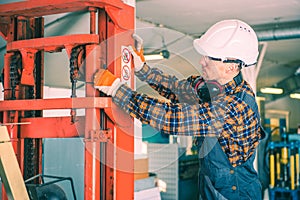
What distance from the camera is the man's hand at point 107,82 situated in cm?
247

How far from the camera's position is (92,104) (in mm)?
2479

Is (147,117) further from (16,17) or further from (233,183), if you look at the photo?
(16,17)

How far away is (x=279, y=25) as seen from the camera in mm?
7758

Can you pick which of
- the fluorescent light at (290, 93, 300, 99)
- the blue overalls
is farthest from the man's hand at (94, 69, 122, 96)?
the fluorescent light at (290, 93, 300, 99)

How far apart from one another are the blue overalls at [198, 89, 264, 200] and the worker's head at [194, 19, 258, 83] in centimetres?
20

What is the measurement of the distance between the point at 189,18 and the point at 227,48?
15.3 ft

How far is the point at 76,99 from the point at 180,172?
4.60 metres

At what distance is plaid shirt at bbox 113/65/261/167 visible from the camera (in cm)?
247

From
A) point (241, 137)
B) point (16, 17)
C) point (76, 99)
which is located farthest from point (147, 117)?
point (16, 17)

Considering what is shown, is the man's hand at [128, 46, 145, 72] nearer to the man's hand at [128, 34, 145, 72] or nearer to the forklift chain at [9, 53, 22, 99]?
the man's hand at [128, 34, 145, 72]

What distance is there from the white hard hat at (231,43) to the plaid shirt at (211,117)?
180mm

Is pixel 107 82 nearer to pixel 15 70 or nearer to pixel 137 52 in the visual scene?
pixel 137 52

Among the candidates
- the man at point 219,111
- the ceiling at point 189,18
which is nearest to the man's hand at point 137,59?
the man at point 219,111

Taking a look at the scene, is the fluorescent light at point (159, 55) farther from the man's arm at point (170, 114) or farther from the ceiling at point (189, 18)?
the man's arm at point (170, 114)
